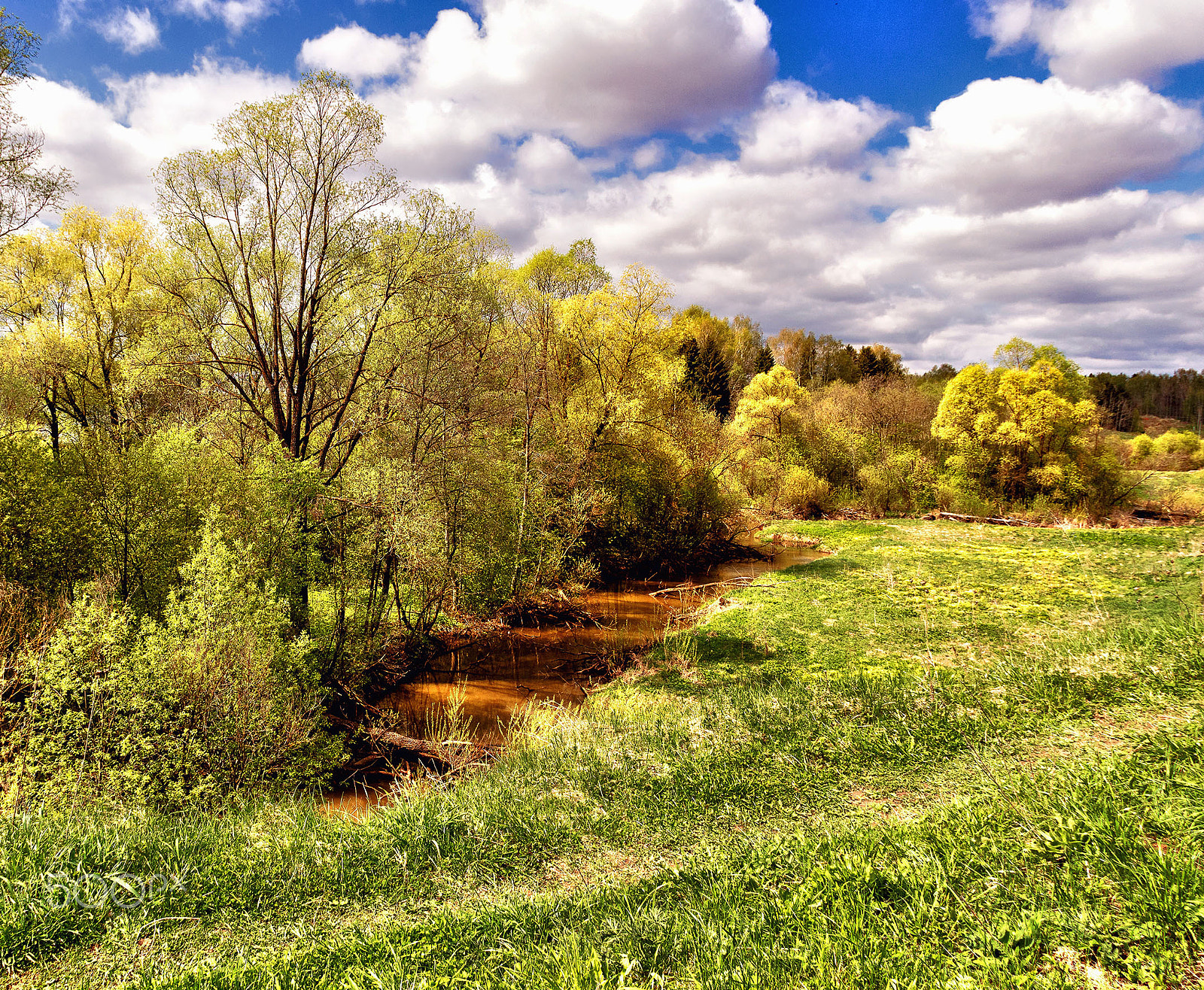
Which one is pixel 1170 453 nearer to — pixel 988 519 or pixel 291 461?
pixel 988 519

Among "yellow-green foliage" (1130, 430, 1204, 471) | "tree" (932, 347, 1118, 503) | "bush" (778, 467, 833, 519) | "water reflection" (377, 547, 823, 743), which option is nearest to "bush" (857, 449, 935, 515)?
"bush" (778, 467, 833, 519)

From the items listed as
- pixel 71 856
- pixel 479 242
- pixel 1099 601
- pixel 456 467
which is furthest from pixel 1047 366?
pixel 71 856

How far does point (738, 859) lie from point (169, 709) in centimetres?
901

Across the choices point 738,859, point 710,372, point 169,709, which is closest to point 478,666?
point 169,709

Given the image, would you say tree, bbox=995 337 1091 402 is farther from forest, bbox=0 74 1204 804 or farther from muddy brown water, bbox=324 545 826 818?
muddy brown water, bbox=324 545 826 818

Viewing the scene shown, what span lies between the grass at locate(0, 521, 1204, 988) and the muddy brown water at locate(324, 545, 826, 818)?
12.2ft

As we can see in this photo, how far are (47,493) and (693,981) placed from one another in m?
13.8

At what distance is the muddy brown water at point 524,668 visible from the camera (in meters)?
12.7

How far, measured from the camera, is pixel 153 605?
11.0 m

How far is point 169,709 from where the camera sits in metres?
8.84

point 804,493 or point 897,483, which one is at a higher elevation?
point 897,483

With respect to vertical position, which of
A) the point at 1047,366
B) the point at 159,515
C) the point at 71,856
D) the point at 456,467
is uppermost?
the point at 1047,366

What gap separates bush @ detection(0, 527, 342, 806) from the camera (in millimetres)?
7953

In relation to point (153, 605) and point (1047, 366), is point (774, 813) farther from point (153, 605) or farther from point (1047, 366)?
point (1047, 366)
